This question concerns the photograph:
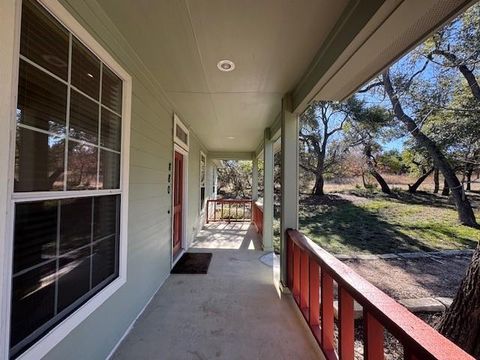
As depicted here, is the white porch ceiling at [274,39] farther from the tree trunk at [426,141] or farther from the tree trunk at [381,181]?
the tree trunk at [381,181]

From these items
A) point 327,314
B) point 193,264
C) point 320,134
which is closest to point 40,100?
point 327,314

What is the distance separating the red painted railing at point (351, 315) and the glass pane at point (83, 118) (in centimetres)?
190

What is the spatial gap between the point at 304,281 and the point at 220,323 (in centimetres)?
Result: 94

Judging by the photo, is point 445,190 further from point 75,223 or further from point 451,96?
point 75,223

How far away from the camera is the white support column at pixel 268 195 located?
17.8 feet

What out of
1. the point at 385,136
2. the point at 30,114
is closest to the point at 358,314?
the point at 30,114

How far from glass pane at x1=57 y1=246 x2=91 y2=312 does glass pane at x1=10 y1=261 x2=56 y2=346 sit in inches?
2.7

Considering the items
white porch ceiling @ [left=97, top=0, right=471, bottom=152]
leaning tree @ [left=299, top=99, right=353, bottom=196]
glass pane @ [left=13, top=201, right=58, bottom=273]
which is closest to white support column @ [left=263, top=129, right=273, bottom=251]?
white porch ceiling @ [left=97, top=0, right=471, bottom=152]

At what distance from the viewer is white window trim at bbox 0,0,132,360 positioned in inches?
41.1

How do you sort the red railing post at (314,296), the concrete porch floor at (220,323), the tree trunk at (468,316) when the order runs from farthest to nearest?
the red railing post at (314,296)
the concrete porch floor at (220,323)
the tree trunk at (468,316)

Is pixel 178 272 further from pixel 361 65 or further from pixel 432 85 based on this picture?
pixel 432 85

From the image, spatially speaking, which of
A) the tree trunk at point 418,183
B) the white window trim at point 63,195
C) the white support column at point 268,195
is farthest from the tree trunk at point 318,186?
the white window trim at point 63,195

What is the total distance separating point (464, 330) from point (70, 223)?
264 centimetres

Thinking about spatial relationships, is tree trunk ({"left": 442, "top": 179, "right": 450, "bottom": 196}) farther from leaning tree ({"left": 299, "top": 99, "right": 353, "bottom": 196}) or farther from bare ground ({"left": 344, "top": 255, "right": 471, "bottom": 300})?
leaning tree ({"left": 299, "top": 99, "right": 353, "bottom": 196})
